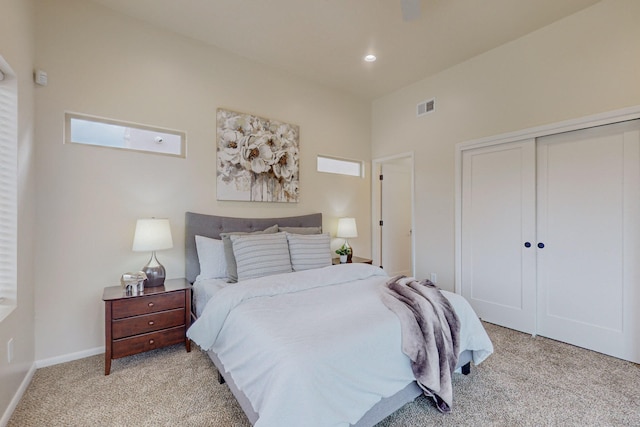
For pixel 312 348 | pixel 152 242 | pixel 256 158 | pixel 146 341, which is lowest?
pixel 146 341

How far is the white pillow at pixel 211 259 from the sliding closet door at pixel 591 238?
327cm

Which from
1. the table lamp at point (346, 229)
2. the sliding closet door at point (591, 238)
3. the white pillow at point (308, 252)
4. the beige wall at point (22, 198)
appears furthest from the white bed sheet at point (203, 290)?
the sliding closet door at point (591, 238)

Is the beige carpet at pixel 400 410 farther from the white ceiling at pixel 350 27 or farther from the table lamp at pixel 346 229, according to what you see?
the white ceiling at pixel 350 27

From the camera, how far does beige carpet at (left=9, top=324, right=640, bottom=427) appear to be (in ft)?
5.81

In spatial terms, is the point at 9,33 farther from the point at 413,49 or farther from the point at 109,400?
the point at 413,49

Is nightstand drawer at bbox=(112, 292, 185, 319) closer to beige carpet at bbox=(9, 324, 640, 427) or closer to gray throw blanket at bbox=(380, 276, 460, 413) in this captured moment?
beige carpet at bbox=(9, 324, 640, 427)

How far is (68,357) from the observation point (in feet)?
8.11

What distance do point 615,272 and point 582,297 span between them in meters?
0.36

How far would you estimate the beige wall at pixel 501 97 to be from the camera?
8.30ft

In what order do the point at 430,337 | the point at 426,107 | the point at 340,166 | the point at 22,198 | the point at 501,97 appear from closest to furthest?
the point at 430,337, the point at 22,198, the point at 501,97, the point at 426,107, the point at 340,166

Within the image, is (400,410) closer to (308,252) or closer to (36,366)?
(308,252)

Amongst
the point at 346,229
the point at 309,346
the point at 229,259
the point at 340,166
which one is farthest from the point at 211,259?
the point at 340,166

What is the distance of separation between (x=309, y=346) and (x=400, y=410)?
986mm

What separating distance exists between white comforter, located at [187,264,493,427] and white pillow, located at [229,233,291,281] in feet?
1.34
